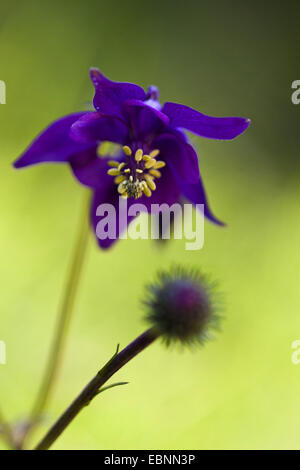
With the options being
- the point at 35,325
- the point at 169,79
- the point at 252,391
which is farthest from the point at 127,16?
the point at 252,391

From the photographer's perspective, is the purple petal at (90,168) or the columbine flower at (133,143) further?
the purple petal at (90,168)

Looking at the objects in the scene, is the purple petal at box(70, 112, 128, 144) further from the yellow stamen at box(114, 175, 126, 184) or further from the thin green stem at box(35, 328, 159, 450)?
the thin green stem at box(35, 328, 159, 450)

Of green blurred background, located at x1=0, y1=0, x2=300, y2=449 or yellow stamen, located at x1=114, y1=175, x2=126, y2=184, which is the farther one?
green blurred background, located at x1=0, y1=0, x2=300, y2=449

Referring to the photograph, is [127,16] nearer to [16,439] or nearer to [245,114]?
[245,114]

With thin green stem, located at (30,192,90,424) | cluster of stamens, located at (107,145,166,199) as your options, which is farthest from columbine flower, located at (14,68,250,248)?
thin green stem, located at (30,192,90,424)

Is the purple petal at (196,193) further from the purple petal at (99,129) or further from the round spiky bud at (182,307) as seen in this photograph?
the round spiky bud at (182,307)

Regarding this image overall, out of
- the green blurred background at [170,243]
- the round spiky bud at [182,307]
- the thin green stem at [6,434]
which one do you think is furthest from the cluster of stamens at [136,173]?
the green blurred background at [170,243]
